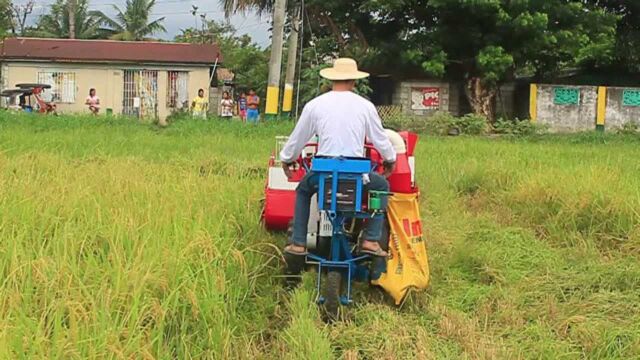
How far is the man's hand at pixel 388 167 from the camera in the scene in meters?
4.33

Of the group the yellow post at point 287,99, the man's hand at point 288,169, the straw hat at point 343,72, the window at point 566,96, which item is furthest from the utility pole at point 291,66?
the straw hat at point 343,72

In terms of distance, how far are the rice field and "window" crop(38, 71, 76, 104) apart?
19330 millimetres

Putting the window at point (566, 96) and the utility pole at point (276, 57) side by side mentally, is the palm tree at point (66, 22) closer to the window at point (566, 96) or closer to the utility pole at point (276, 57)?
the utility pole at point (276, 57)

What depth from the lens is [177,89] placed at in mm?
25938

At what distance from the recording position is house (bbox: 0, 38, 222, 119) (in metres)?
25.5

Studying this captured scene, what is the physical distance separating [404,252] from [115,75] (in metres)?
23.2

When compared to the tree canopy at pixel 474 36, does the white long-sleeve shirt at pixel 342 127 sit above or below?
below

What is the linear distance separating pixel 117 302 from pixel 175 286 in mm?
366

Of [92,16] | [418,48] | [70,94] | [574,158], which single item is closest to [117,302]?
[574,158]

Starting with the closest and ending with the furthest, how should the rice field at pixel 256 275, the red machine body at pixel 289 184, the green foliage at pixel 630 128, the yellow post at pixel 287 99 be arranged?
the rice field at pixel 256 275
the red machine body at pixel 289 184
the green foliage at pixel 630 128
the yellow post at pixel 287 99

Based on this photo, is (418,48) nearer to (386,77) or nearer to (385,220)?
(386,77)

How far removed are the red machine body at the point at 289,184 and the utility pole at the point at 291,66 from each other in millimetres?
14148

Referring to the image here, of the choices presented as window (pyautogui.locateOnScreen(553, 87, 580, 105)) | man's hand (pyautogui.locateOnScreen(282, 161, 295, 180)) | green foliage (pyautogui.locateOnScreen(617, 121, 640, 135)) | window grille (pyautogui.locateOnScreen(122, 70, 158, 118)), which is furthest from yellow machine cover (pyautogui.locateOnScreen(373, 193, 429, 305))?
window grille (pyautogui.locateOnScreen(122, 70, 158, 118))

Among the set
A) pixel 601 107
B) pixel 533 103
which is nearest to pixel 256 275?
pixel 533 103
